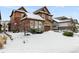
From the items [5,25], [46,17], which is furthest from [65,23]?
[5,25]

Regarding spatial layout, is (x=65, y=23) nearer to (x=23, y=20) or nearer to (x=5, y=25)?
(x=23, y=20)

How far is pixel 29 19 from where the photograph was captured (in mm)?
1926

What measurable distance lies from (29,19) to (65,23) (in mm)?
458

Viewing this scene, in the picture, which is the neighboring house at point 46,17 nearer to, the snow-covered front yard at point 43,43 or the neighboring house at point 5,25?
the snow-covered front yard at point 43,43

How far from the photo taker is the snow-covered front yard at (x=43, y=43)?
6.04 feet

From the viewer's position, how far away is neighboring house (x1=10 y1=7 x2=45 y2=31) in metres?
1.94

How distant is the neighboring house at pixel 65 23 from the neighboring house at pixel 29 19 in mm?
115

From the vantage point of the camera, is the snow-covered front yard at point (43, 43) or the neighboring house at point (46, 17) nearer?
the snow-covered front yard at point (43, 43)

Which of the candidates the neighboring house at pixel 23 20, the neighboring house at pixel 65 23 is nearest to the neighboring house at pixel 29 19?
the neighboring house at pixel 23 20

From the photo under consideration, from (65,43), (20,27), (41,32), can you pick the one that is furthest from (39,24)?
(65,43)

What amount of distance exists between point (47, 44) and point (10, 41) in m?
0.44

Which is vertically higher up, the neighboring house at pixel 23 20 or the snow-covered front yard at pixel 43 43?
the neighboring house at pixel 23 20
